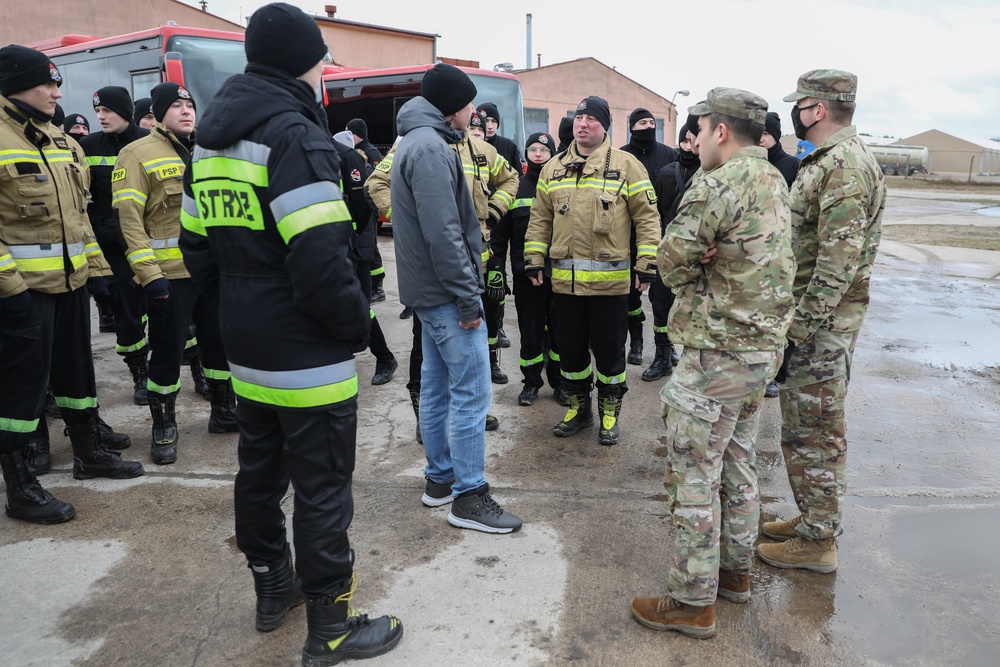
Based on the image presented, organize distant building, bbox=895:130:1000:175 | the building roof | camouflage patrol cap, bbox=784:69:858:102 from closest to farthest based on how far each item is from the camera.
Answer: camouflage patrol cap, bbox=784:69:858:102
the building roof
distant building, bbox=895:130:1000:175

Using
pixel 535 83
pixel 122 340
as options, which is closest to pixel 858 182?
pixel 122 340

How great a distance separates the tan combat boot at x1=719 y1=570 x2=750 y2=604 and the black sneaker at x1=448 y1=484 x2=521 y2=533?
981 mm

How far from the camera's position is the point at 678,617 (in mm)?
2734

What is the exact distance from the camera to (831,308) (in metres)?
2.99

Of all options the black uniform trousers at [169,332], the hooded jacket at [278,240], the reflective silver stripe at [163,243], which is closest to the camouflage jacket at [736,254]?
the hooded jacket at [278,240]

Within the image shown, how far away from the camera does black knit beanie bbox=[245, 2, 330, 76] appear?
92.8 inches

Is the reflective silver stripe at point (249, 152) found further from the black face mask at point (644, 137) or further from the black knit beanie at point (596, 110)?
the black face mask at point (644, 137)

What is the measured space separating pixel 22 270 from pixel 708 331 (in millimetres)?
3244

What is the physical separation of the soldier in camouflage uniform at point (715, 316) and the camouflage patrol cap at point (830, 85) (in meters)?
0.64

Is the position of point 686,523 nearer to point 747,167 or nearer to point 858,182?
point 747,167

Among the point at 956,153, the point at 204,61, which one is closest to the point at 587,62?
the point at 204,61

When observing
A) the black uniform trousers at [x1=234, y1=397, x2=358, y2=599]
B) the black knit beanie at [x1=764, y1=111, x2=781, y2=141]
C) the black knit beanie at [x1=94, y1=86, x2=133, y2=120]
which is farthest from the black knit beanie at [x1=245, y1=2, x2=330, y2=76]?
the black knit beanie at [x1=764, y1=111, x2=781, y2=141]

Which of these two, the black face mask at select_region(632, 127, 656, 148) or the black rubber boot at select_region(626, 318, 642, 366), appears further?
the black rubber boot at select_region(626, 318, 642, 366)

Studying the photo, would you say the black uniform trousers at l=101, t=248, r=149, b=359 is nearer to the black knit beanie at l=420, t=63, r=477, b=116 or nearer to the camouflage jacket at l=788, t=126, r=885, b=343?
the black knit beanie at l=420, t=63, r=477, b=116
